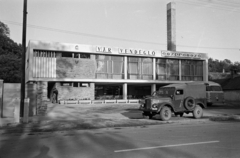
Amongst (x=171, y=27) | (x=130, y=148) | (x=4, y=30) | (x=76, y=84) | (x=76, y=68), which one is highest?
(x=4, y=30)

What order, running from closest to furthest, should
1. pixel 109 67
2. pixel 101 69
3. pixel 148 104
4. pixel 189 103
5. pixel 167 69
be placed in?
pixel 148 104, pixel 189 103, pixel 101 69, pixel 109 67, pixel 167 69

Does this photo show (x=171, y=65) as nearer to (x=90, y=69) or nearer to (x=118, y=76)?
(x=118, y=76)

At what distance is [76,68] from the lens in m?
31.7

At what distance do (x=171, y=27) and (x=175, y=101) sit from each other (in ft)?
116

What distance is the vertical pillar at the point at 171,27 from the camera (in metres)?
46.9

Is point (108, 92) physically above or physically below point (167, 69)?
below

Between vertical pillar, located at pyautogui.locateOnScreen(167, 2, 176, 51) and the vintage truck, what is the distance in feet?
103

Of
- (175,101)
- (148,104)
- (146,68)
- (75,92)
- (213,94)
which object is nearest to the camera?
(148,104)

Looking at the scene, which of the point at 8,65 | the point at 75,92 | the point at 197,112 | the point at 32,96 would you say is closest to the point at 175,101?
the point at 197,112

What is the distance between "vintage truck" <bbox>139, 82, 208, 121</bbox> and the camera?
1478 centimetres

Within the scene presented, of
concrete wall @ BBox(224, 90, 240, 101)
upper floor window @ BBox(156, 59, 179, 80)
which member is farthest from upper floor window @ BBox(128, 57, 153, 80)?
concrete wall @ BBox(224, 90, 240, 101)

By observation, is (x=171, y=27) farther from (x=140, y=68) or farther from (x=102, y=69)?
(x=102, y=69)

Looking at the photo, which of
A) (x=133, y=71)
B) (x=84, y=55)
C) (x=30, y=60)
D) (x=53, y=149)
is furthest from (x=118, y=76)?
(x=53, y=149)

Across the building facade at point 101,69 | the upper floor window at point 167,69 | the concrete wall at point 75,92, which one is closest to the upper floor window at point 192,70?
the building facade at point 101,69
